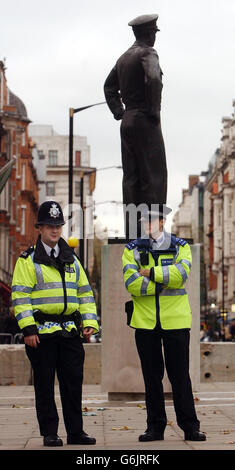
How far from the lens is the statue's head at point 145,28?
12188 mm

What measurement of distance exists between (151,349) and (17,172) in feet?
228

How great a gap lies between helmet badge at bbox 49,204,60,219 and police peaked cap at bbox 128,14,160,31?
3857 mm

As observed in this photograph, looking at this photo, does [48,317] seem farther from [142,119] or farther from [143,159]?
[142,119]

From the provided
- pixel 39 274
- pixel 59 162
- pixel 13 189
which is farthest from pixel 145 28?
pixel 59 162

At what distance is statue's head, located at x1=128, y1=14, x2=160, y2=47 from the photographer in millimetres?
12188

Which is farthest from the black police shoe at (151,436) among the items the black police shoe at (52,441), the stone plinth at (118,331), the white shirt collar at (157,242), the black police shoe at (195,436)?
the stone plinth at (118,331)

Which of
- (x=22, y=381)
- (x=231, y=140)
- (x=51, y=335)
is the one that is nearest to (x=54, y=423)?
(x=51, y=335)

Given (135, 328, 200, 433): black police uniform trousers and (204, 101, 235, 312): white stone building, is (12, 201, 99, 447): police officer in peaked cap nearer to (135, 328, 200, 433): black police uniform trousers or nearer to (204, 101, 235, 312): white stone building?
(135, 328, 200, 433): black police uniform trousers

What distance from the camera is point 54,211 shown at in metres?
8.85

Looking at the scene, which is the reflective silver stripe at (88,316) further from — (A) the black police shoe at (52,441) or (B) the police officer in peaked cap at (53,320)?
(A) the black police shoe at (52,441)

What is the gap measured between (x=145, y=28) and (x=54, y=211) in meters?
4.04

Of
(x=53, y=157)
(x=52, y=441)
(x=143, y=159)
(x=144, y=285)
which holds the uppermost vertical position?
(x=53, y=157)

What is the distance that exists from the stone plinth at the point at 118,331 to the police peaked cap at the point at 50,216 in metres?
4.22
